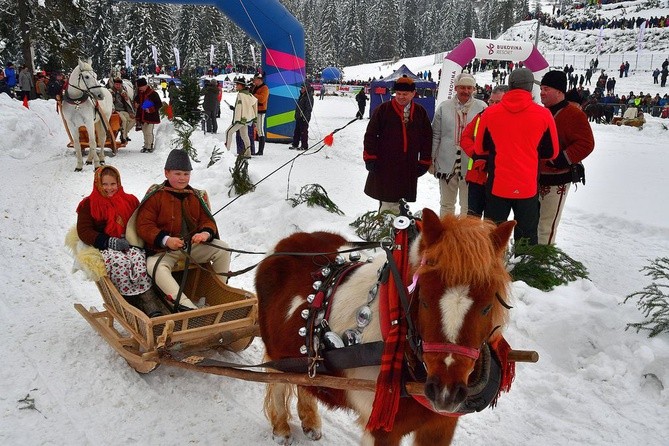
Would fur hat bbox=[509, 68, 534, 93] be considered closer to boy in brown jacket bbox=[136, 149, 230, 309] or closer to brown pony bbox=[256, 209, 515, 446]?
brown pony bbox=[256, 209, 515, 446]

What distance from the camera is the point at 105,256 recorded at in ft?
13.1

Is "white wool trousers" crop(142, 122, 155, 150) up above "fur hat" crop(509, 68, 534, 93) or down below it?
below

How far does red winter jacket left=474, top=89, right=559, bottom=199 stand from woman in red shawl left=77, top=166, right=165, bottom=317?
3239mm

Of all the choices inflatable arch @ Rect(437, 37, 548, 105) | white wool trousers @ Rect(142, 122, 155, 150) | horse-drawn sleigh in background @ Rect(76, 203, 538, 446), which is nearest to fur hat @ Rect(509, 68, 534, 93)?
horse-drawn sleigh in background @ Rect(76, 203, 538, 446)

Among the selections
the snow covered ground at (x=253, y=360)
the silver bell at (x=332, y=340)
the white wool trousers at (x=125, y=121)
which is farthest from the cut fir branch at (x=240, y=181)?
the white wool trousers at (x=125, y=121)

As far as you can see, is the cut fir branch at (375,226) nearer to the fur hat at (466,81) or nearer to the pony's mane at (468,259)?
the fur hat at (466,81)

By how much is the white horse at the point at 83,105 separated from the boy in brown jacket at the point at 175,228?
7270mm

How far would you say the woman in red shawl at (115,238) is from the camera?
4.00m

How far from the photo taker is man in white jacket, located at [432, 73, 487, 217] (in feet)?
19.1

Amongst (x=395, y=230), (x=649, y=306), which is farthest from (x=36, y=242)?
(x=649, y=306)

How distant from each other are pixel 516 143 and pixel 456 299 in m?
2.96

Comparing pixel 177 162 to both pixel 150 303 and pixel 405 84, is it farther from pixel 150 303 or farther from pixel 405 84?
pixel 405 84

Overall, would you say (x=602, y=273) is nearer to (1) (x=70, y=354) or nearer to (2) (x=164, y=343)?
(2) (x=164, y=343)

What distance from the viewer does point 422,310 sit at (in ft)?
6.48
